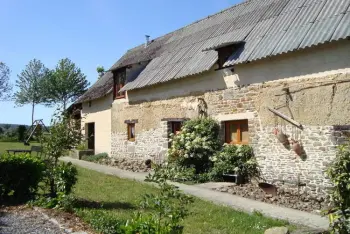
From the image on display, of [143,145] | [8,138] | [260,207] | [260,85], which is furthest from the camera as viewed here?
[8,138]

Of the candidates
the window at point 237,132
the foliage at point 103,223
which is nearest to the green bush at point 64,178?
the foliage at point 103,223

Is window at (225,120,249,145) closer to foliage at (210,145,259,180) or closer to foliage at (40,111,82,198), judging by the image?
foliage at (210,145,259,180)

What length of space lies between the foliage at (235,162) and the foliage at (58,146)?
514 cm

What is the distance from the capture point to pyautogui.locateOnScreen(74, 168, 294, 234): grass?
643 centimetres

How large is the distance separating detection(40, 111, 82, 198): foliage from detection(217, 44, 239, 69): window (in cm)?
635

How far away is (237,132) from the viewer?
12008 millimetres

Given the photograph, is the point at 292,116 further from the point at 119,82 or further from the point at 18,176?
the point at 119,82

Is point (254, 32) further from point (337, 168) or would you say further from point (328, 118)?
point (337, 168)

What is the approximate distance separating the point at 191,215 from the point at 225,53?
6.95m

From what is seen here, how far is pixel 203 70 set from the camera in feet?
41.4

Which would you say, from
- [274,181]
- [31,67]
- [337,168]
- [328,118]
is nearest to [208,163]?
[274,181]

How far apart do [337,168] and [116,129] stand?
613 inches

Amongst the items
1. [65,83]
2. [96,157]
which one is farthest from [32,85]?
[96,157]

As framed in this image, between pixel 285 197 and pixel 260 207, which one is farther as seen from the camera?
pixel 285 197
